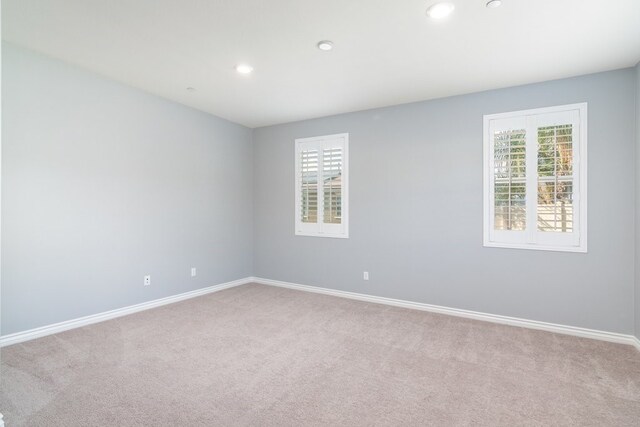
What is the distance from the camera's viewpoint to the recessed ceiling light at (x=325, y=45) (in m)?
2.71

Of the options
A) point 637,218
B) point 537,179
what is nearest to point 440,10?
point 537,179

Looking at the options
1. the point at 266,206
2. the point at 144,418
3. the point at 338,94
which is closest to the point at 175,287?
the point at 266,206

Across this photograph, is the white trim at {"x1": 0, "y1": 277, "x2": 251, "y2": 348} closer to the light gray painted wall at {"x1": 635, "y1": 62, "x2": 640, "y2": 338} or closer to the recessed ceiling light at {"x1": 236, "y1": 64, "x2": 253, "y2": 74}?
the recessed ceiling light at {"x1": 236, "y1": 64, "x2": 253, "y2": 74}

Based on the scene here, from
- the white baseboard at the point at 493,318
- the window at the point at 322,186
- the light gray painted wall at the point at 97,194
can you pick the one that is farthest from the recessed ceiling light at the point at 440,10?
the light gray painted wall at the point at 97,194

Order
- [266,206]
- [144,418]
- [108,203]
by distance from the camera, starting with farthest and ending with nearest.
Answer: [266,206]
[108,203]
[144,418]

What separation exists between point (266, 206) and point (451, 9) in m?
3.96

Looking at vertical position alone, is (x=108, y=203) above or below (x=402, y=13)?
below

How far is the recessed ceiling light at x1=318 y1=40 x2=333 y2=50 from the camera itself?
271 centimetres

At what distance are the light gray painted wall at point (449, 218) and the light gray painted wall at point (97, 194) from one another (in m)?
1.21

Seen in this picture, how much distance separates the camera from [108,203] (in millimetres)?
3607

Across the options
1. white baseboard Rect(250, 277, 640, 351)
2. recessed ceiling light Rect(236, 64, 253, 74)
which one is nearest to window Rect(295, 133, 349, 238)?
white baseboard Rect(250, 277, 640, 351)

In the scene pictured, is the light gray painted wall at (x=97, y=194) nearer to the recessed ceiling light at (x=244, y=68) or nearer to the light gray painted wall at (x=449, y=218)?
the light gray painted wall at (x=449, y=218)

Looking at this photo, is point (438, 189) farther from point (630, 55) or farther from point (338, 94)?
point (630, 55)

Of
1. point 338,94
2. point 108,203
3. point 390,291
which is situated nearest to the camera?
point 108,203
